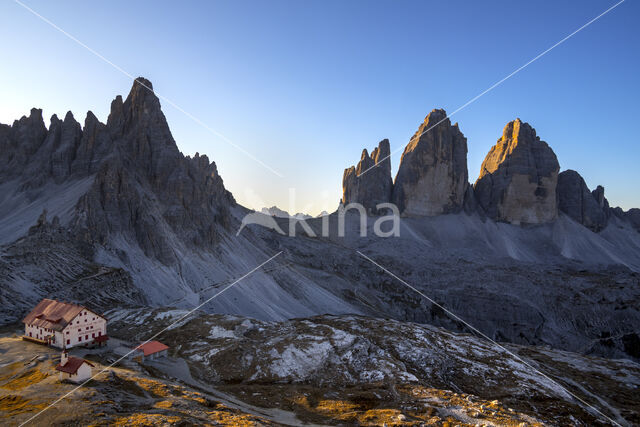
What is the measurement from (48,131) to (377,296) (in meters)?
92.8

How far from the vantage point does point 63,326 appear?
33.1 meters

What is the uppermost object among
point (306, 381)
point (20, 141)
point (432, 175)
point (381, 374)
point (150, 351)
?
point (432, 175)

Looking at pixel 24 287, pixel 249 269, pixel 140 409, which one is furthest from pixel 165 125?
pixel 140 409

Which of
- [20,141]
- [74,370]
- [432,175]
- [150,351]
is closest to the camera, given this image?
[74,370]

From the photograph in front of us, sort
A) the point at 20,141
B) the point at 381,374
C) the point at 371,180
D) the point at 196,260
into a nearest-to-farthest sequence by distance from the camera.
Result: 1. the point at 381,374
2. the point at 196,260
3. the point at 20,141
4. the point at 371,180

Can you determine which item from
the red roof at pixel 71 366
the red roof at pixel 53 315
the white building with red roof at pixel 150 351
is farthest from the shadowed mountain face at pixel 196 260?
the red roof at pixel 71 366

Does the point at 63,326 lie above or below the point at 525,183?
below

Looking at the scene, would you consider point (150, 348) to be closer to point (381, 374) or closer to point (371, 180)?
point (381, 374)

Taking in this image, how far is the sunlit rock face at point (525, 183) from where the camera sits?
16462 cm

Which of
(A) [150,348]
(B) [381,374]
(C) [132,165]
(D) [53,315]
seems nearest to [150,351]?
(A) [150,348]

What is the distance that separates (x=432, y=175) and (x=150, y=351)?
14879cm

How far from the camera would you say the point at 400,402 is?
30.2 meters

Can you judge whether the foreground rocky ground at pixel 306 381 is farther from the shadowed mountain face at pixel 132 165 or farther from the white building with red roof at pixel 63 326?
the shadowed mountain face at pixel 132 165

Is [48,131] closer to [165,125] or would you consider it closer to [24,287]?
[165,125]
